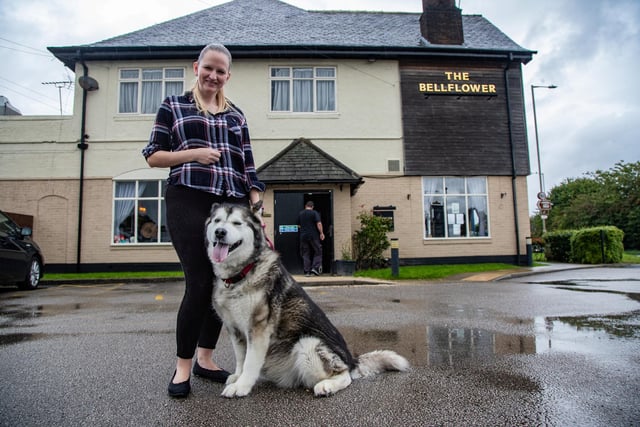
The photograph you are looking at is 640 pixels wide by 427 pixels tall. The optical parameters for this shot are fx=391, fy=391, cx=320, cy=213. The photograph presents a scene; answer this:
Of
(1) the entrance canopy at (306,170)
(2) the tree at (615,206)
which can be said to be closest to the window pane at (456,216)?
(1) the entrance canopy at (306,170)

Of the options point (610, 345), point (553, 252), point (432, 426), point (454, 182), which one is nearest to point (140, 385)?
point (432, 426)

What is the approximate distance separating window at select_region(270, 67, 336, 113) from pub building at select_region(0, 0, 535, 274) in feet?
0.16

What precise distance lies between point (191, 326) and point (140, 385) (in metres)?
0.63

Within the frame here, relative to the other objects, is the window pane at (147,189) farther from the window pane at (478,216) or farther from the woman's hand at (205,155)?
the woman's hand at (205,155)

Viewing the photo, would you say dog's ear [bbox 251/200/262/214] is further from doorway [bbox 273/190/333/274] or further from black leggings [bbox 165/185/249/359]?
doorway [bbox 273/190/333/274]

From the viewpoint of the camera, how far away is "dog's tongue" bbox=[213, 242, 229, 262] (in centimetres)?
259

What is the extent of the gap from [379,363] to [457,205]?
13865mm

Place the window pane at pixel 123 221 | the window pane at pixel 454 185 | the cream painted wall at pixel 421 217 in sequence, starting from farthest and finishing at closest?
the window pane at pixel 454 185
the cream painted wall at pixel 421 217
the window pane at pixel 123 221

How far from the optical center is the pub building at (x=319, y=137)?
1488cm

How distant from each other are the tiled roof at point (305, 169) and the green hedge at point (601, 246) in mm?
11616

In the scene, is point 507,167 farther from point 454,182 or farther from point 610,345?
point 610,345

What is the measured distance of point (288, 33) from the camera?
670 inches

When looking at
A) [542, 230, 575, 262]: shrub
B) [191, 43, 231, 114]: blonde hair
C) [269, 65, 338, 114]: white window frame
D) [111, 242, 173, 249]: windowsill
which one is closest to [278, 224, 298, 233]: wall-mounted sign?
[111, 242, 173, 249]: windowsill

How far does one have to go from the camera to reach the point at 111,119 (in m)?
15.3
